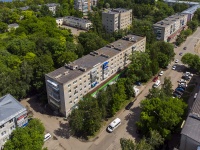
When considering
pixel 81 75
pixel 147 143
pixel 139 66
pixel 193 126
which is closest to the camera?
pixel 193 126

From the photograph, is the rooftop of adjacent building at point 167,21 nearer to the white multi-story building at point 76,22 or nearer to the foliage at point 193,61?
the foliage at point 193,61

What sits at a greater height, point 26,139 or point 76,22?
point 76,22

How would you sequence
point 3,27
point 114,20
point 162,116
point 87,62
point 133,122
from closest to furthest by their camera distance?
point 162,116
point 133,122
point 87,62
point 114,20
point 3,27

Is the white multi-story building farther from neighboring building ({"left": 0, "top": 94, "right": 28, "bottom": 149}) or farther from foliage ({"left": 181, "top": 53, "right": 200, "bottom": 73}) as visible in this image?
neighboring building ({"left": 0, "top": 94, "right": 28, "bottom": 149})

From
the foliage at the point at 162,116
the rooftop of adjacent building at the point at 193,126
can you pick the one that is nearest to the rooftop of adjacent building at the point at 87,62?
the foliage at the point at 162,116

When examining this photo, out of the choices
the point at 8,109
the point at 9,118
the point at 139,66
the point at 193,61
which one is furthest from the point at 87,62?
the point at 193,61

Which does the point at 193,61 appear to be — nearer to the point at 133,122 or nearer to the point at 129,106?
the point at 129,106

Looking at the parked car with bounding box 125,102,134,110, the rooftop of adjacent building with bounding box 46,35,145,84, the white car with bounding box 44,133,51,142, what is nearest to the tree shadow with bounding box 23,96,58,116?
the white car with bounding box 44,133,51,142

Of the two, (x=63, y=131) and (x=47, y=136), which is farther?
(x=63, y=131)
